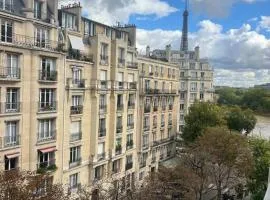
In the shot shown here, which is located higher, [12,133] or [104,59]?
[104,59]

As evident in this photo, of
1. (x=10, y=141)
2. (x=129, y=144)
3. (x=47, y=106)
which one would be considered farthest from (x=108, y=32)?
(x=10, y=141)

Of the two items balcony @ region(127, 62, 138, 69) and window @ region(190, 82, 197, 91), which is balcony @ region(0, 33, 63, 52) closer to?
balcony @ region(127, 62, 138, 69)

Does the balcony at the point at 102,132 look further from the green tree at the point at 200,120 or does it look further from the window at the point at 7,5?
the green tree at the point at 200,120

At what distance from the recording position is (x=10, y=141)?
3050 centimetres

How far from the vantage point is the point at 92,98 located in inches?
1596

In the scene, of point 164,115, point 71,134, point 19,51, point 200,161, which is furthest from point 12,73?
point 164,115

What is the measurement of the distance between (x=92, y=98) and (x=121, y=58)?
759 centimetres

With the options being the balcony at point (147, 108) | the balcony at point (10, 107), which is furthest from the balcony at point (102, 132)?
the balcony at point (10, 107)

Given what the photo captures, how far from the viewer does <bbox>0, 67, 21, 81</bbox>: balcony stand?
95.4ft

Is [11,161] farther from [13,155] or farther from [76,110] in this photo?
[76,110]

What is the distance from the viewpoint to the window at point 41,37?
33312 millimetres

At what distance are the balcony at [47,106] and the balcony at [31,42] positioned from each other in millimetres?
5243

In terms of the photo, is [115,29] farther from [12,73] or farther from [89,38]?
[12,73]

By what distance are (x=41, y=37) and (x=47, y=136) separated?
9.61 meters
